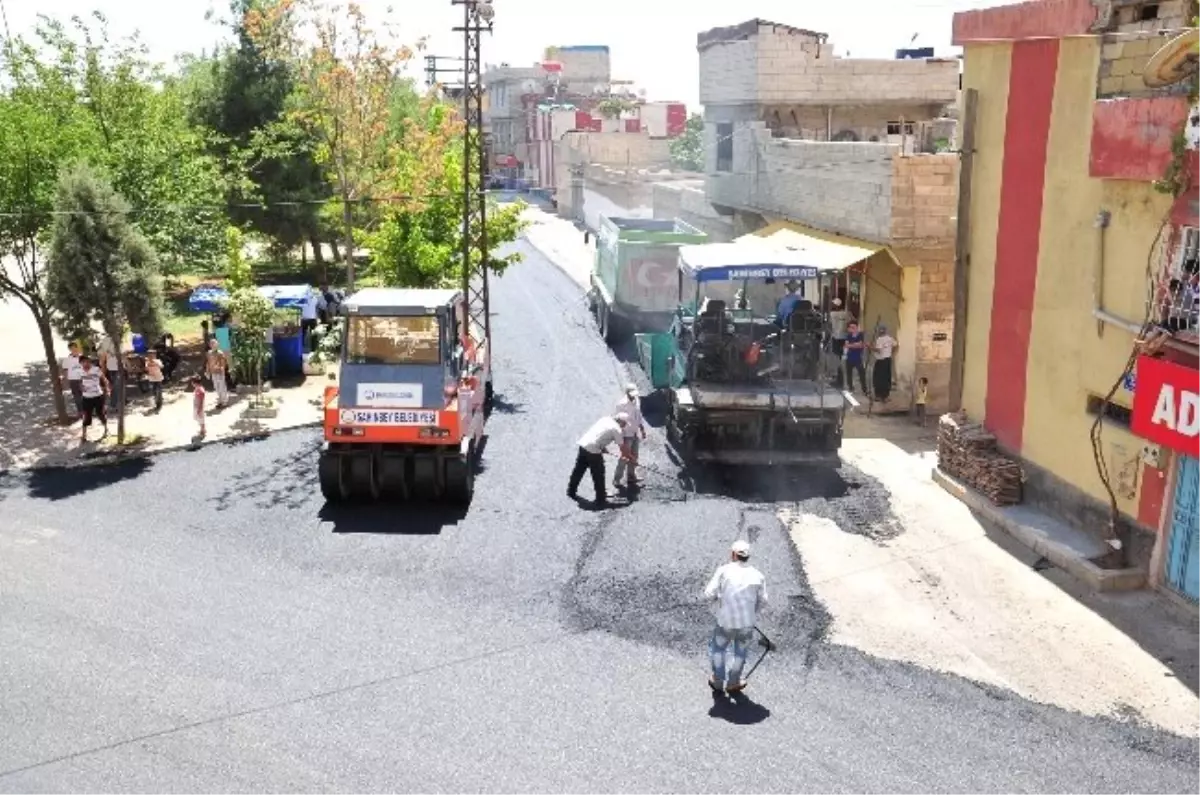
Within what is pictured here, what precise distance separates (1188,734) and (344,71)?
18837 mm

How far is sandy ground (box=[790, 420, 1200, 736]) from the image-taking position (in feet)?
31.0

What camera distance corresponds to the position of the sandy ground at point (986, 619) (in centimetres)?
946

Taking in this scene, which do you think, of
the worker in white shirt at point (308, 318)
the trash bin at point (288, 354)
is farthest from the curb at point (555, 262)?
the trash bin at point (288, 354)

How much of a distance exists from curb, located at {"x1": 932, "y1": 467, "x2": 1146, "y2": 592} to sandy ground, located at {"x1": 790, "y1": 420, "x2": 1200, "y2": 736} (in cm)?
16

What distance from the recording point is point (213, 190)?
76.8 ft

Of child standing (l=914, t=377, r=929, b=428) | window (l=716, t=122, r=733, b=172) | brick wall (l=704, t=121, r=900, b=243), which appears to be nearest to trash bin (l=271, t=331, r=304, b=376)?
brick wall (l=704, t=121, r=900, b=243)

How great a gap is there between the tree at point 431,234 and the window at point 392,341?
19.8 feet

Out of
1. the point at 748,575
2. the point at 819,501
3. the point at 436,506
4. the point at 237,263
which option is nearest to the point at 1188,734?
the point at 748,575

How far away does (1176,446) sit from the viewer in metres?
10.2

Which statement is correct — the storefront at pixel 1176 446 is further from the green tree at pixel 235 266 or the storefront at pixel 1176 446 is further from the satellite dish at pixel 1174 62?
the green tree at pixel 235 266

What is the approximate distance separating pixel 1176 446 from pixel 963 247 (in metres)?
5.85

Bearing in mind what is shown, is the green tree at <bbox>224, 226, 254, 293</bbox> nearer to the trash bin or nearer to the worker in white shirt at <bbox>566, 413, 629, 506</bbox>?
the trash bin

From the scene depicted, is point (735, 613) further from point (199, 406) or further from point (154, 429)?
point (154, 429)

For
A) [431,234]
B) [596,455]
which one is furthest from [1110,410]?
[431,234]
